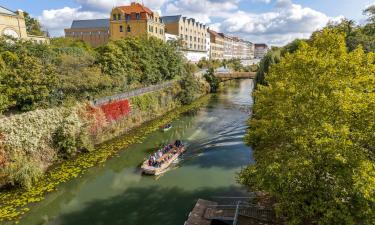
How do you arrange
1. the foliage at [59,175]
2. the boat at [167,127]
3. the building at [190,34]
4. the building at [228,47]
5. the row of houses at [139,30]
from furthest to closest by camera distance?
the building at [228,47] → the building at [190,34] → the row of houses at [139,30] → the boat at [167,127] → the foliage at [59,175]

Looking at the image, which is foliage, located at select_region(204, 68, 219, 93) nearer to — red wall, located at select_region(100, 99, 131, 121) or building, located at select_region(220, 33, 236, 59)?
red wall, located at select_region(100, 99, 131, 121)

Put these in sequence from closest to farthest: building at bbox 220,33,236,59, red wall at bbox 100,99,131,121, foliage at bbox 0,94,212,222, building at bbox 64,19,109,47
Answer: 1. foliage at bbox 0,94,212,222
2. red wall at bbox 100,99,131,121
3. building at bbox 64,19,109,47
4. building at bbox 220,33,236,59

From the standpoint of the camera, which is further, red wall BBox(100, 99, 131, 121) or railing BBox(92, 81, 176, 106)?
red wall BBox(100, 99, 131, 121)

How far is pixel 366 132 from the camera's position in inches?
393

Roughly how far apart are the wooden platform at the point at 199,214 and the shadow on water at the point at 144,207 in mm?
1053

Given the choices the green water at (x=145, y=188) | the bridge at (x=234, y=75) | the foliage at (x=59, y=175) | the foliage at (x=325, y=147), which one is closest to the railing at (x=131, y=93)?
the foliage at (x=59, y=175)

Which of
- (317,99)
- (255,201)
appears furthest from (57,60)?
(317,99)

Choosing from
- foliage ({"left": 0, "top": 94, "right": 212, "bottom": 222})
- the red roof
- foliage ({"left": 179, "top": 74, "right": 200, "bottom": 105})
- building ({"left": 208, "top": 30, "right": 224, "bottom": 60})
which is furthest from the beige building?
foliage ({"left": 0, "top": 94, "right": 212, "bottom": 222})

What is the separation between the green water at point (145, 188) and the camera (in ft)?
57.0

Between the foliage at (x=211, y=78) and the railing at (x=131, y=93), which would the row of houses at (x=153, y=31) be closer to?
the foliage at (x=211, y=78)

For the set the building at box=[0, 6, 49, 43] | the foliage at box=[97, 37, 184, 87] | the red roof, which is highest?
the red roof

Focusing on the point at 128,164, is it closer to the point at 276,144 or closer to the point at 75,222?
the point at 75,222

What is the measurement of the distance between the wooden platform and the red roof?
52.3 meters

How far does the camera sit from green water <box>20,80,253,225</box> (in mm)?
17375
